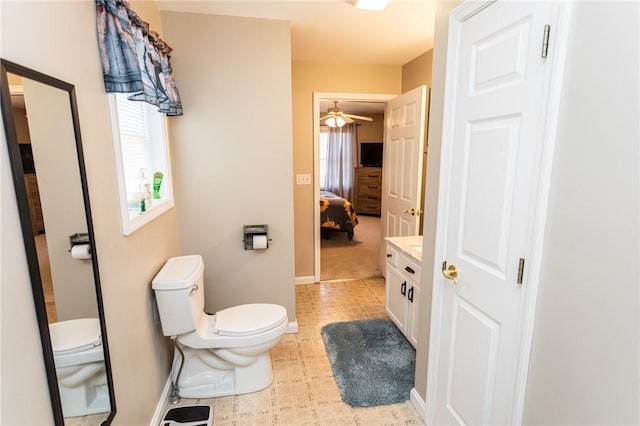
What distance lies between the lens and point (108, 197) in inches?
53.3

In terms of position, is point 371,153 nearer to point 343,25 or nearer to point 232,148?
point 343,25

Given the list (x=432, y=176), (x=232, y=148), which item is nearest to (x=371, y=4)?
(x=432, y=176)

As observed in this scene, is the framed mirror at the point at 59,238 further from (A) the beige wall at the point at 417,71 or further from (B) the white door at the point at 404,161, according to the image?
(A) the beige wall at the point at 417,71

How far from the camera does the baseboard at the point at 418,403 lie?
1.83 metres

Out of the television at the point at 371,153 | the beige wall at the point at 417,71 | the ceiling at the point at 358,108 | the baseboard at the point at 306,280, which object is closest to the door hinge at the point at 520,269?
the beige wall at the point at 417,71

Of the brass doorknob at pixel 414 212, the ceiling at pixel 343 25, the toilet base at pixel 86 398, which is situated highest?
the ceiling at pixel 343 25

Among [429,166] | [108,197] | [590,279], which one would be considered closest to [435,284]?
[429,166]

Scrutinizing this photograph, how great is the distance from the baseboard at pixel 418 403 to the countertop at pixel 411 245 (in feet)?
2.64

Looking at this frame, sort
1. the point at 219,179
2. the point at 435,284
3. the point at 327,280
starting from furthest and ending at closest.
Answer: the point at 327,280, the point at 219,179, the point at 435,284

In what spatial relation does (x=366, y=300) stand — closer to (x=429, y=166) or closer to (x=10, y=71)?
(x=429, y=166)

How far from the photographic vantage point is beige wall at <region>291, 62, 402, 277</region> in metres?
3.42

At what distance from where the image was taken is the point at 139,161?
197cm

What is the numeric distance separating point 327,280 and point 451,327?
2.39 metres

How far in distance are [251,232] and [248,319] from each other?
2.26 ft
